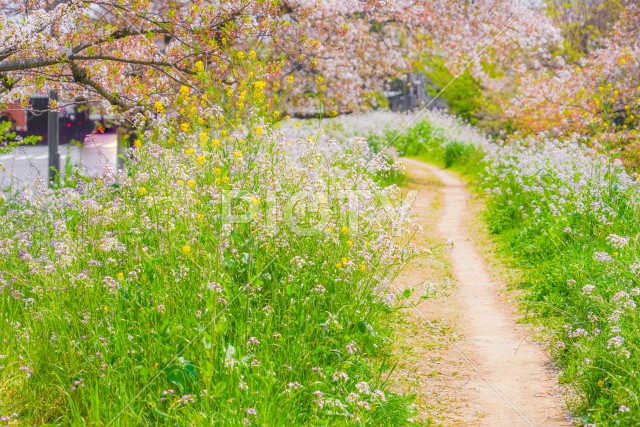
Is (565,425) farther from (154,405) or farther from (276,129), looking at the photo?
(276,129)

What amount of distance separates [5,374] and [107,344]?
0.75 meters

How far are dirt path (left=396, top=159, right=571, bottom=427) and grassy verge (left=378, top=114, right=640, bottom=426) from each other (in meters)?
0.24

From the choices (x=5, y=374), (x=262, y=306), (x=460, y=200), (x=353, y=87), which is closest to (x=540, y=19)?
(x=353, y=87)

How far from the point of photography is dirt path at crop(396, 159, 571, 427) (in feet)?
16.2

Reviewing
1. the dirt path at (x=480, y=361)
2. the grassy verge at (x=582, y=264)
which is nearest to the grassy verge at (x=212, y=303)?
the dirt path at (x=480, y=361)

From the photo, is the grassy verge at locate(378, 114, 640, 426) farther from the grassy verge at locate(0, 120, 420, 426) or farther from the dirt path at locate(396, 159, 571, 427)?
the grassy verge at locate(0, 120, 420, 426)

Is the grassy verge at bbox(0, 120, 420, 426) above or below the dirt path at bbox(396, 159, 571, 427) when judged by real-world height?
above

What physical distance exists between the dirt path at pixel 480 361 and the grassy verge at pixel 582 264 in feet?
0.79

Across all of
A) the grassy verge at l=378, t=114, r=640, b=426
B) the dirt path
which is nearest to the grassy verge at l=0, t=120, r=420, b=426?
the dirt path

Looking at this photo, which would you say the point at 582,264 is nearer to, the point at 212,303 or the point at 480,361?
the point at 480,361

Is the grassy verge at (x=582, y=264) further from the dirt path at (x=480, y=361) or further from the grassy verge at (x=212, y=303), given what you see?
the grassy verge at (x=212, y=303)

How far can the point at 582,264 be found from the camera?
6.97 m

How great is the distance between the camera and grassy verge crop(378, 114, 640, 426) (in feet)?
15.9

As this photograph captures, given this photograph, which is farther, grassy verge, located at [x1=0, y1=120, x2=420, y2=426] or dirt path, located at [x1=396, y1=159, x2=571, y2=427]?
dirt path, located at [x1=396, y1=159, x2=571, y2=427]
